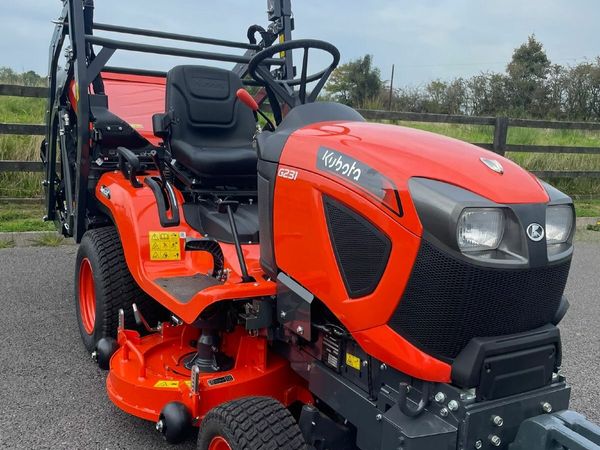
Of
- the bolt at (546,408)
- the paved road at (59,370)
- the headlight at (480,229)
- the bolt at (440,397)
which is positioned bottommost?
the paved road at (59,370)

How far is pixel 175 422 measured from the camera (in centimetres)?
227

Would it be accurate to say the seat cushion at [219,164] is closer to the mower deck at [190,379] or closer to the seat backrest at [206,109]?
the seat backrest at [206,109]

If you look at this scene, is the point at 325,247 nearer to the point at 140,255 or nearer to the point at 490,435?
the point at 490,435

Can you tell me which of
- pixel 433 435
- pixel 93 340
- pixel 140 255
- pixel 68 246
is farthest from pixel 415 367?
pixel 68 246

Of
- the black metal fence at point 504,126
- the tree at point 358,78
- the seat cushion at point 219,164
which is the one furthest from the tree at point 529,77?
the seat cushion at point 219,164

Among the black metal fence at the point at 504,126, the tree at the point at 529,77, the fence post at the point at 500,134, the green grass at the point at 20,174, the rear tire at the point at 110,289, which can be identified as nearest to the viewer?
the rear tire at the point at 110,289

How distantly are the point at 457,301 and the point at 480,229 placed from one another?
0.66ft

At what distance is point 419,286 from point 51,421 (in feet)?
5.98

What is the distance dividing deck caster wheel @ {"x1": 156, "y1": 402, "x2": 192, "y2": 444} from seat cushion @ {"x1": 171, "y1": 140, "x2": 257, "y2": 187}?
1182 millimetres

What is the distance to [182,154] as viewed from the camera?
10.4 feet

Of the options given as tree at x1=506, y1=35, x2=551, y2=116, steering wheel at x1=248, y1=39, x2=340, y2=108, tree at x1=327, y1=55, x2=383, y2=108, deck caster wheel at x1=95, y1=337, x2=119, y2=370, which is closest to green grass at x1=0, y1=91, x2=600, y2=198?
deck caster wheel at x1=95, y1=337, x2=119, y2=370

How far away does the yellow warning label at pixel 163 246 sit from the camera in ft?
9.68

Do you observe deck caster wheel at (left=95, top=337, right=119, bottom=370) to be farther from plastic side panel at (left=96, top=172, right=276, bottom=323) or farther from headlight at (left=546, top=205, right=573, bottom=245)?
headlight at (left=546, top=205, right=573, bottom=245)

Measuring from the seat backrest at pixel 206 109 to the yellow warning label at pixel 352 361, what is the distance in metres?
1.72
